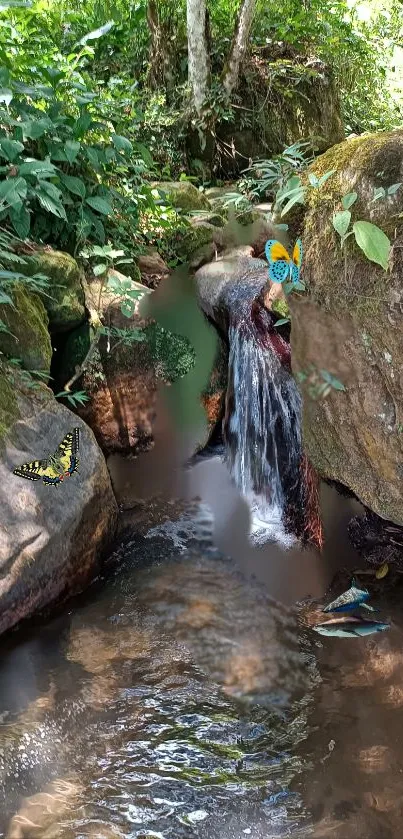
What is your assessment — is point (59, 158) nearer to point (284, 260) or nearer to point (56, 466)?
point (284, 260)

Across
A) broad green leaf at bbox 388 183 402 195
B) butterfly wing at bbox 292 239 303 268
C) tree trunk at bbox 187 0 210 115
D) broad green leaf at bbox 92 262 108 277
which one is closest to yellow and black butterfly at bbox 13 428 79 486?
broad green leaf at bbox 92 262 108 277

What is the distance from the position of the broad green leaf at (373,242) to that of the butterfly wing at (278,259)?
1.77ft

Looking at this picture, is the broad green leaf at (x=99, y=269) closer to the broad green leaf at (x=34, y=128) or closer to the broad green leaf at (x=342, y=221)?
the broad green leaf at (x=34, y=128)

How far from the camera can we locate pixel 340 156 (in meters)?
3.14

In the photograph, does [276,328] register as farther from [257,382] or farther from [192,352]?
[192,352]

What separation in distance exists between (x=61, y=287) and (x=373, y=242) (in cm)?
252

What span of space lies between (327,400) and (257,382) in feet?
3.82

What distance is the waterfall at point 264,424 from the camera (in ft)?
14.3

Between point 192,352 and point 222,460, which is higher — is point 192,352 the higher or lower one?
the higher one

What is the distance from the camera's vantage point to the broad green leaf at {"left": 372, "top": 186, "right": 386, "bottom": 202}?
2803 millimetres

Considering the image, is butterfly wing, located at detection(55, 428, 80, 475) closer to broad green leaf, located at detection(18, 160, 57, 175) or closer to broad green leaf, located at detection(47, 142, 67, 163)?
broad green leaf, located at detection(18, 160, 57, 175)

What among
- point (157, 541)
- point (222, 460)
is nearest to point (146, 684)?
point (157, 541)

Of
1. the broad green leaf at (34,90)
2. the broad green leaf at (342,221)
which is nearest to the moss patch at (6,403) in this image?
the broad green leaf at (34,90)

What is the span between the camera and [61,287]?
14.8 feet
